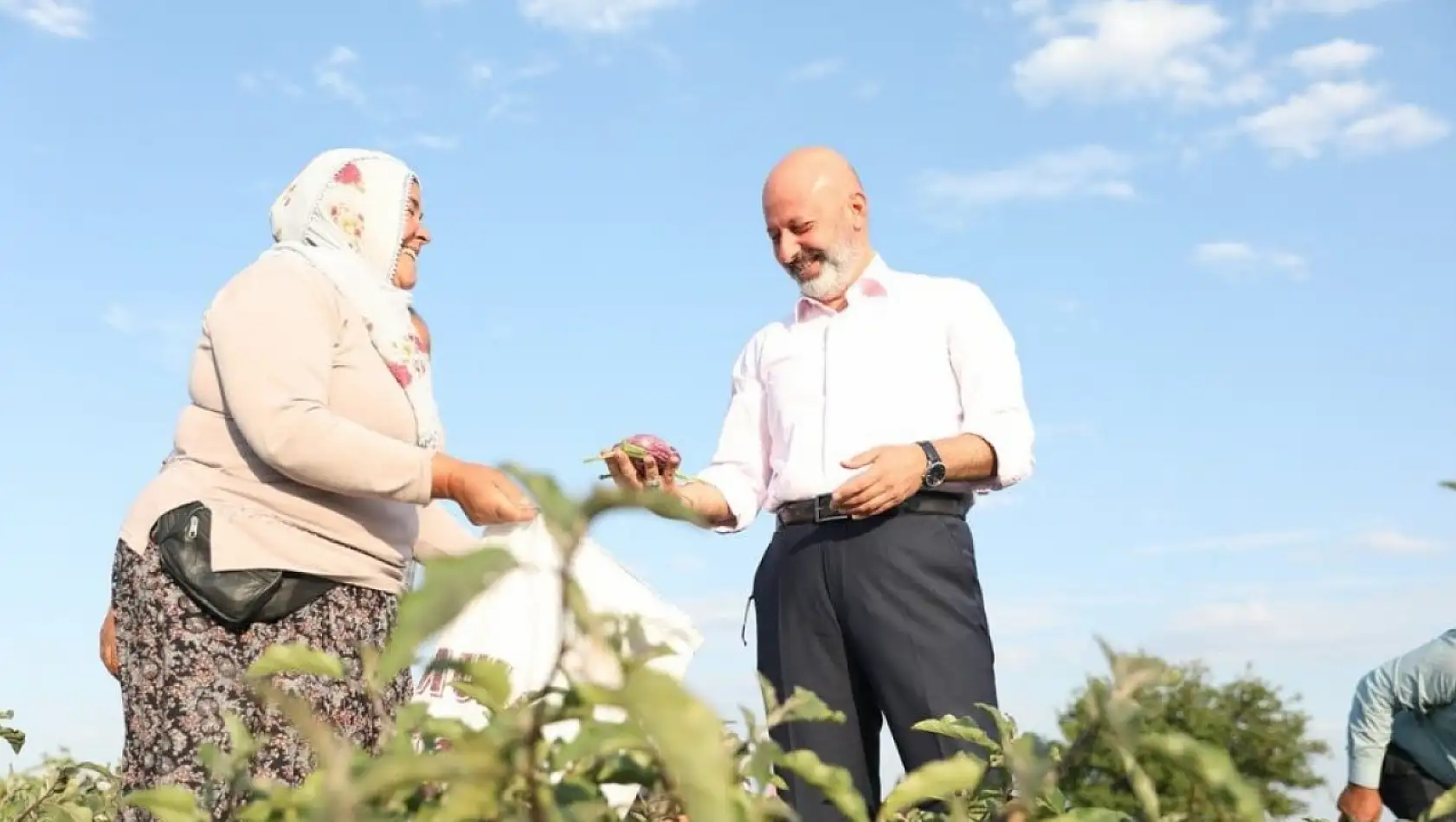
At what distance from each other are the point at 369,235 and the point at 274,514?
0.78m

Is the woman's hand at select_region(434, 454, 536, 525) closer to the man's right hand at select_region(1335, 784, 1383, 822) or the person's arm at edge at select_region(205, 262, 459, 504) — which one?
the person's arm at edge at select_region(205, 262, 459, 504)

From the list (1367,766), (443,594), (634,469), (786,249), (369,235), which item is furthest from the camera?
(1367,766)

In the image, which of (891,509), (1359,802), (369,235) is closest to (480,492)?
(369,235)

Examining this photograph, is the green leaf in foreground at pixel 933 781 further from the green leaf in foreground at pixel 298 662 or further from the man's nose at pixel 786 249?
the man's nose at pixel 786 249

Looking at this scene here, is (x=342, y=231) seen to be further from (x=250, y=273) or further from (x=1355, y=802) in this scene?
(x=1355, y=802)

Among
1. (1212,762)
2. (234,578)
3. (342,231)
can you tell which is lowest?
(1212,762)

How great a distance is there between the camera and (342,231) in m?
3.89

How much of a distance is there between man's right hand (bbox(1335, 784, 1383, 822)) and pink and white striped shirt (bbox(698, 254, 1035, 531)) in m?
3.68

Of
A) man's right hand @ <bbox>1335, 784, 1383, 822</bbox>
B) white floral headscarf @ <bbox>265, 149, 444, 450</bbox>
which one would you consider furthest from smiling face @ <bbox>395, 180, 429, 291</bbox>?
man's right hand @ <bbox>1335, 784, 1383, 822</bbox>

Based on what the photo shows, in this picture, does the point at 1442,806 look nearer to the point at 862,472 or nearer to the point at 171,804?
the point at 171,804

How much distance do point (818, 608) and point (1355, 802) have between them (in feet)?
13.3

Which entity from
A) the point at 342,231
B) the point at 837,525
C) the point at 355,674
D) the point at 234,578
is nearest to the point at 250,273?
the point at 342,231

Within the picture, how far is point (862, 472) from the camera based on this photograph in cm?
418

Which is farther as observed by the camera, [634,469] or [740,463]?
[740,463]
